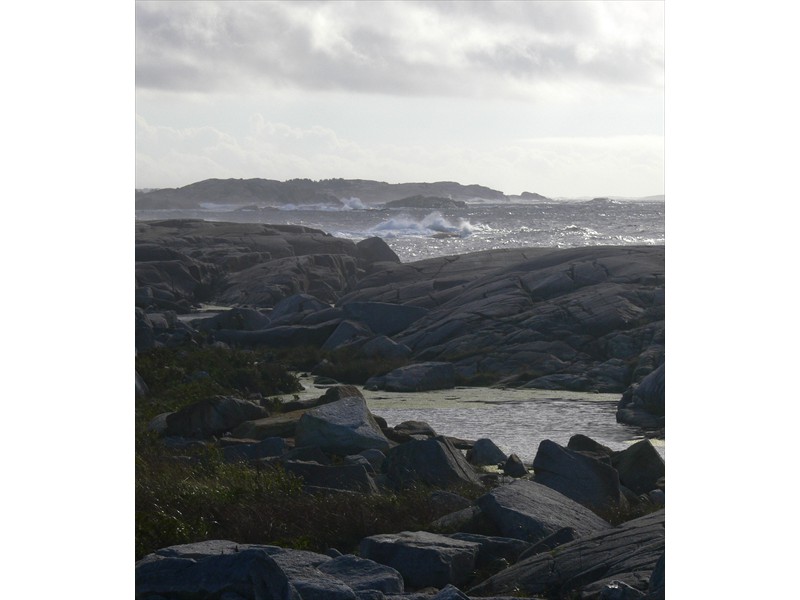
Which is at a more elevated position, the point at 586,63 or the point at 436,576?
the point at 586,63

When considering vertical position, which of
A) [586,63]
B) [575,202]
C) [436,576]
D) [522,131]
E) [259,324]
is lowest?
[436,576]

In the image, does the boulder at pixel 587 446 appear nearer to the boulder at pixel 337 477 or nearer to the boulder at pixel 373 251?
the boulder at pixel 337 477

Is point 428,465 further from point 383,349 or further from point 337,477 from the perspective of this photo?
point 383,349

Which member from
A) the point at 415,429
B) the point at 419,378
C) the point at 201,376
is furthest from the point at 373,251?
the point at 201,376

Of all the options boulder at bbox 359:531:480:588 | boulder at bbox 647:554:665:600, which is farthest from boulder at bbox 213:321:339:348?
boulder at bbox 647:554:665:600
